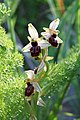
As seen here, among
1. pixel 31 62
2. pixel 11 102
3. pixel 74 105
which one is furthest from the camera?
pixel 74 105

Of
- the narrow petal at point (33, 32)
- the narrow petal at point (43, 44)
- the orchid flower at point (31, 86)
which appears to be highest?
the narrow petal at point (33, 32)

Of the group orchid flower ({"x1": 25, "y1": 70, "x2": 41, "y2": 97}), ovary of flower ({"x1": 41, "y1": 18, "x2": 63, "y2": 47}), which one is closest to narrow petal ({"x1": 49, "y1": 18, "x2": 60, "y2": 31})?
ovary of flower ({"x1": 41, "y1": 18, "x2": 63, "y2": 47})

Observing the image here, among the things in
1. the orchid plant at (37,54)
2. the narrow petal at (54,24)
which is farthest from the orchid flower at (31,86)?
the narrow petal at (54,24)

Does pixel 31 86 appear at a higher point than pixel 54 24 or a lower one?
lower

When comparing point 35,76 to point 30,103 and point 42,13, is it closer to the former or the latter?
point 30,103

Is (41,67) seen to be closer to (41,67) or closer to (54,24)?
(41,67)

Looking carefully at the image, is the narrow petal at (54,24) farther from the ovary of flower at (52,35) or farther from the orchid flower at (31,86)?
the orchid flower at (31,86)

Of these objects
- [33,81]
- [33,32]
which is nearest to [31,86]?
[33,81]

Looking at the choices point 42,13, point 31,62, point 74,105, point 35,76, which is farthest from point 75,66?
point 42,13

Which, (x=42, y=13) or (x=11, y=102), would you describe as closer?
(x=11, y=102)

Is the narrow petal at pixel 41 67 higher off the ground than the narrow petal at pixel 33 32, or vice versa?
the narrow petal at pixel 33 32

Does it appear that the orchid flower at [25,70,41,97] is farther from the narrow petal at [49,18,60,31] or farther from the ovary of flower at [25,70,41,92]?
the narrow petal at [49,18,60,31]
